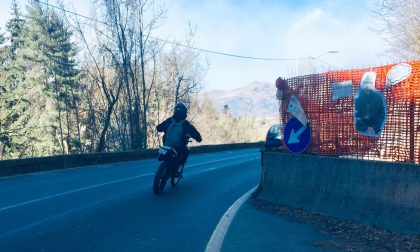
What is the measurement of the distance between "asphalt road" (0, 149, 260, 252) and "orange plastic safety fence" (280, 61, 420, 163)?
224cm

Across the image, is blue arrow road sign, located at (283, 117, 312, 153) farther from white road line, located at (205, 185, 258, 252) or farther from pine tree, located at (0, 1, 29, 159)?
pine tree, located at (0, 1, 29, 159)

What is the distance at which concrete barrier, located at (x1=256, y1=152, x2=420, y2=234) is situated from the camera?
20.4 ft

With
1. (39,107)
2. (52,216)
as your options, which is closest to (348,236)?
(52,216)

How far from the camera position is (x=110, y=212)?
820 cm

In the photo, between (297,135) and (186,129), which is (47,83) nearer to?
(186,129)

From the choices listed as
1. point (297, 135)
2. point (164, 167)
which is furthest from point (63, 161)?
point (297, 135)

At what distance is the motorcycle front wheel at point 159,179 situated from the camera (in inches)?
404

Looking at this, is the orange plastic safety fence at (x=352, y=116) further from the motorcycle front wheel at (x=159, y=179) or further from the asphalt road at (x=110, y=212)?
the motorcycle front wheel at (x=159, y=179)

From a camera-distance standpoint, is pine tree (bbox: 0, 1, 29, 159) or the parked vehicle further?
pine tree (bbox: 0, 1, 29, 159)

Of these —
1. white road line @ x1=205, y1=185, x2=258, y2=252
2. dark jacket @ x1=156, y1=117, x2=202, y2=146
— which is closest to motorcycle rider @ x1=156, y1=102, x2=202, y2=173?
dark jacket @ x1=156, y1=117, x2=202, y2=146

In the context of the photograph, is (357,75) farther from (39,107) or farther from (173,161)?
(39,107)

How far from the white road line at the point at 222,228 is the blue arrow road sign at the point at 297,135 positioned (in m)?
1.46

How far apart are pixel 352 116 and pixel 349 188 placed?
4.32ft

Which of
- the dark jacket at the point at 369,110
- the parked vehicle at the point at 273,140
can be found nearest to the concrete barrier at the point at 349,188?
the dark jacket at the point at 369,110
